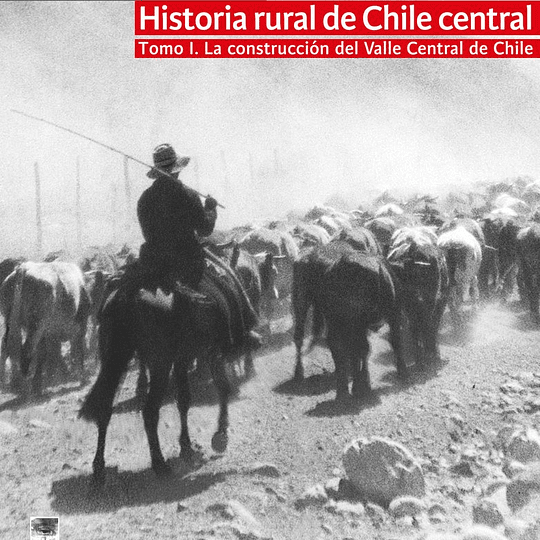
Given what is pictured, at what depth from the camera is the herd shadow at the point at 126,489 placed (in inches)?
177

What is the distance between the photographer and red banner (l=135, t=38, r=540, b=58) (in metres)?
6.14

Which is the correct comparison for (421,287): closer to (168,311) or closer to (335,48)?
(335,48)

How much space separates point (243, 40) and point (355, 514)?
14.8ft

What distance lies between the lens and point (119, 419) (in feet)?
19.2

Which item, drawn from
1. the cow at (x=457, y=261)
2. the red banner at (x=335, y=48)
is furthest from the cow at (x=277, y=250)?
the red banner at (x=335, y=48)

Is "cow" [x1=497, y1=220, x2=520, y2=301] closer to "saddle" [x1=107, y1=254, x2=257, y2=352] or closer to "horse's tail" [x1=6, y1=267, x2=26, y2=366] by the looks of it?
"saddle" [x1=107, y1=254, x2=257, y2=352]

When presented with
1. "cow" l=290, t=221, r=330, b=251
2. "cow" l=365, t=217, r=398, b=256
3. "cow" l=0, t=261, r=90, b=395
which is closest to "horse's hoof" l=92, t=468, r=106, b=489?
"cow" l=0, t=261, r=90, b=395

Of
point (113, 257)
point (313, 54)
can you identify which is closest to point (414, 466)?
point (313, 54)

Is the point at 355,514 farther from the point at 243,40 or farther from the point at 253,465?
the point at 243,40

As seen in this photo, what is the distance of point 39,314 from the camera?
7.41 metres

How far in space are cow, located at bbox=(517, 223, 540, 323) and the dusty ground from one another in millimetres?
2767

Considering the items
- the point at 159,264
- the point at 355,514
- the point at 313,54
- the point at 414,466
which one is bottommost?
the point at 355,514

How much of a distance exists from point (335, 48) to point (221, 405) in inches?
148

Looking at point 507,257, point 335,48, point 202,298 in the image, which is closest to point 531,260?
point 507,257
